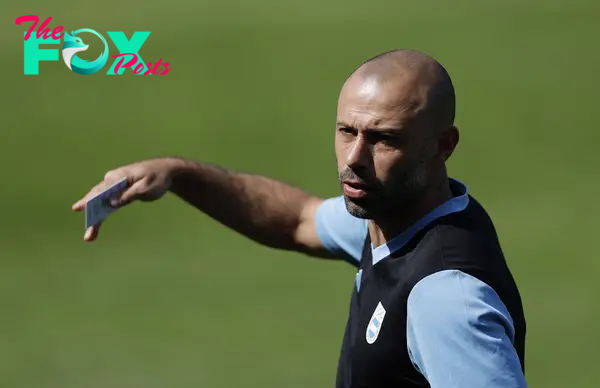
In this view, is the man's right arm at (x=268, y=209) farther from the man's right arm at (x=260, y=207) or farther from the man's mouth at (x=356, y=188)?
the man's mouth at (x=356, y=188)

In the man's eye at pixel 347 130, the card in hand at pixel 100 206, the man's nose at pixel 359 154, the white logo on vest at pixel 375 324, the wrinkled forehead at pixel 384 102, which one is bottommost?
the white logo on vest at pixel 375 324

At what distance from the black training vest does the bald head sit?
1.01 ft

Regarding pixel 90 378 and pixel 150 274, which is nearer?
pixel 90 378

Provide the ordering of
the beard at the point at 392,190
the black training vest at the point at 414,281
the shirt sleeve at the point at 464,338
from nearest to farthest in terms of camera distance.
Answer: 1. the shirt sleeve at the point at 464,338
2. the black training vest at the point at 414,281
3. the beard at the point at 392,190

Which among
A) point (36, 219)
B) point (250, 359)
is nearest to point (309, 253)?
point (250, 359)

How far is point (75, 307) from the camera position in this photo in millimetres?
8250

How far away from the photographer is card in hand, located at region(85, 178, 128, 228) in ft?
12.1

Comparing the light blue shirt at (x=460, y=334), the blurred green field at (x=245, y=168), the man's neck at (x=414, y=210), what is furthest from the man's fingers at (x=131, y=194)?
the blurred green field at (x=245, y=168)

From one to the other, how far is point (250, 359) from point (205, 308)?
714 millimetres

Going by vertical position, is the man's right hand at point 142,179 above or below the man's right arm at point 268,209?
above

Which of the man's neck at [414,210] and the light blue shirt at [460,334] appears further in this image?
the man's neck at [414,210]

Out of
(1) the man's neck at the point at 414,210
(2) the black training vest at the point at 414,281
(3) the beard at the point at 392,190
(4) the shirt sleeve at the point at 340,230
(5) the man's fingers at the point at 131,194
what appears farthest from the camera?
(4) the shirt sleeve at the point at 340,230

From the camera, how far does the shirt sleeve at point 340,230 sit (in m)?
4.34

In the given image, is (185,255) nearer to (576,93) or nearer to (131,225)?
(131,225)
